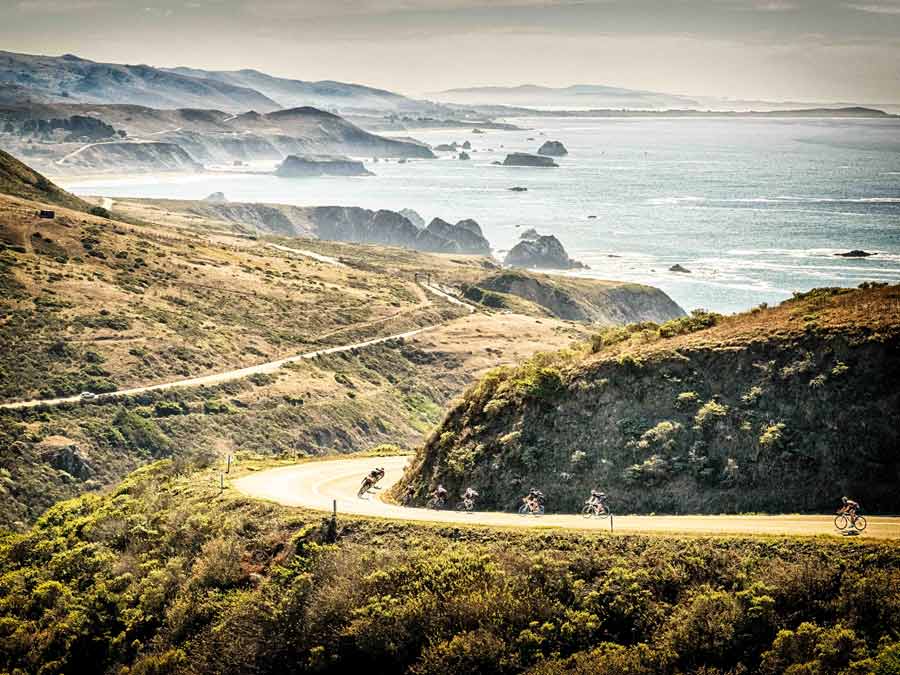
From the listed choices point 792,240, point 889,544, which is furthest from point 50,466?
point 792,240

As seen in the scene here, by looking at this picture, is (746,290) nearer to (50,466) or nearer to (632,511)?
(50,466)

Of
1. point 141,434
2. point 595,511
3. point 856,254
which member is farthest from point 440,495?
point 856,254

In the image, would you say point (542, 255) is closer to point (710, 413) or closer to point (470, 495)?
point (470, 495)

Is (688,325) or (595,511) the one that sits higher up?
(688,325)

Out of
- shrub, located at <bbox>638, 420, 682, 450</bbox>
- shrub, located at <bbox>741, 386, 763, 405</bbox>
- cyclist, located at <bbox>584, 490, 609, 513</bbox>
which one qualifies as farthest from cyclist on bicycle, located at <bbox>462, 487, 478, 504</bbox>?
shrub, located at <bbox>741, 386, 763, 405</bbox>

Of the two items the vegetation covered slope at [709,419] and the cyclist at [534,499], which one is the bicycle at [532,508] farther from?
the vegetation covered slope at [709,419]

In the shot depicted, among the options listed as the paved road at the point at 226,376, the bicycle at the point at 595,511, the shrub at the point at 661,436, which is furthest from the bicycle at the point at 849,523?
the paved road at the point at 226,376

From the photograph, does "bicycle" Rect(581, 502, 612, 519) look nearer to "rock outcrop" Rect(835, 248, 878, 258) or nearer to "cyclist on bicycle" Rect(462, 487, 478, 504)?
"cyclist on bicycle" Rect(462, 487, 478, 504)
